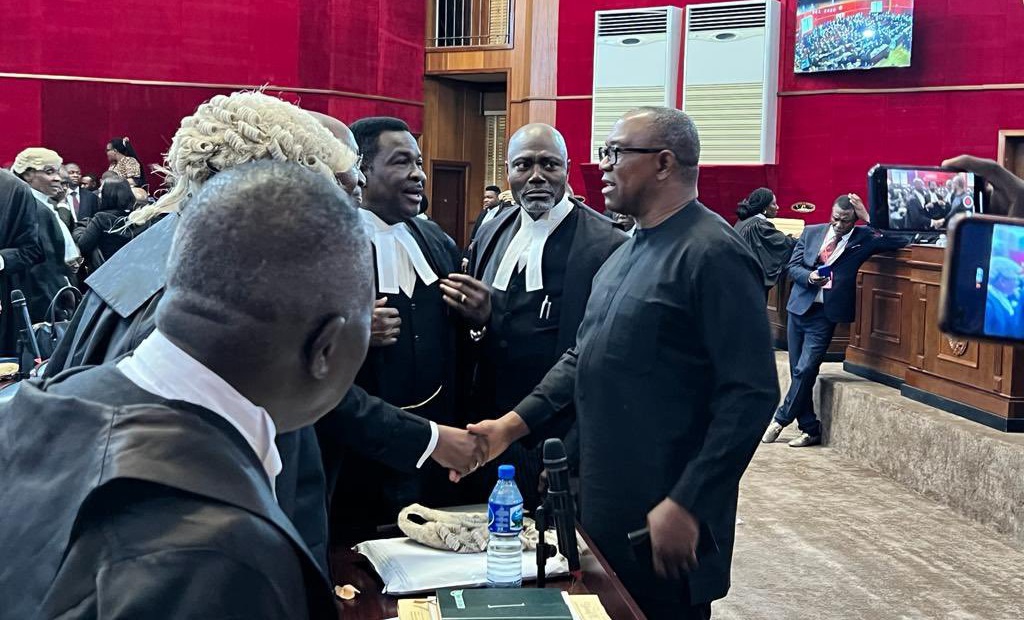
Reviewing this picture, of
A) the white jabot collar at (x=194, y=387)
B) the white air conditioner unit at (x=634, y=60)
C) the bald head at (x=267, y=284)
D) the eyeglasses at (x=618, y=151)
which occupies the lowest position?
the white jabot collar at (x=194, y=387)

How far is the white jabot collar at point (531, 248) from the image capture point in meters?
3.25

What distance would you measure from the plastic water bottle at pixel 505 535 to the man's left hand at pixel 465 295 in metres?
0.78

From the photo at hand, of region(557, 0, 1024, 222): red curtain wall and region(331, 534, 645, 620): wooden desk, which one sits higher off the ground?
region(557, 0, 1024, 222): red curtain wall

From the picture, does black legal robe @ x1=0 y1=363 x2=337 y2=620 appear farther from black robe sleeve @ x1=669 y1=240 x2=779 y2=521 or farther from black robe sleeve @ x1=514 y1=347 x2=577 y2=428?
black robe sleeve @ x1=514 y1=347 x2=577 y2=428

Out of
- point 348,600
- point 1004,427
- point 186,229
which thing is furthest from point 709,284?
point 1004,427

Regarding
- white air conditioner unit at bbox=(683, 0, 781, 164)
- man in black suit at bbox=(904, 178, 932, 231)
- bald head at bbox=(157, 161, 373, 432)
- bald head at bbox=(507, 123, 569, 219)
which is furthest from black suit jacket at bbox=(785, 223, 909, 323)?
bald head at bbox=(157, 161, 373, 432)

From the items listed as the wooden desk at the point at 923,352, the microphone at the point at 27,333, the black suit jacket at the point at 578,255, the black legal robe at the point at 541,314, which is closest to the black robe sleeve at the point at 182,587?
the black legal robe at the point at 541,314

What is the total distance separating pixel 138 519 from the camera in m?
0.77

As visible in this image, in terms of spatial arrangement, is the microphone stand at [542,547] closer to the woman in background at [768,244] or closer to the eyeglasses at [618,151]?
the eyeglasses at [618,151]

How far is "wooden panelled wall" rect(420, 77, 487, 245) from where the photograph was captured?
49.2 ft

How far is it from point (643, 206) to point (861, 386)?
452cm

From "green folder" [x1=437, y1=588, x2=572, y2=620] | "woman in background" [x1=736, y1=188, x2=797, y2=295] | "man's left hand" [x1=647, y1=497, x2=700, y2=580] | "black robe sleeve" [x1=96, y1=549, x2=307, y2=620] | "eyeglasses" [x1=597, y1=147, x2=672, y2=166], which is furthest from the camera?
"woman in background" [x1=736, y1=188, x2=797, y2=295]

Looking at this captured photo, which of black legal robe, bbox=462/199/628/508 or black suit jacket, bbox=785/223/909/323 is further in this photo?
black suit jacket, bbox=785/223/909/323

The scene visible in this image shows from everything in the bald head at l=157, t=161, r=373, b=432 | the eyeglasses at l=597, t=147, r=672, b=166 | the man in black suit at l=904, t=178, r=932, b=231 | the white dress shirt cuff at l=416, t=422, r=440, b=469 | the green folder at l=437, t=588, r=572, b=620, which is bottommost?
the green folder at l=437, t=588, r=572, b=620
